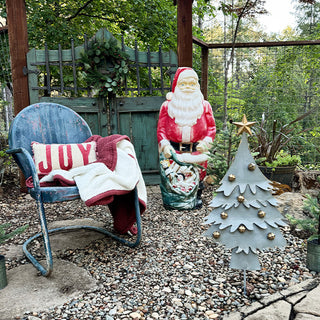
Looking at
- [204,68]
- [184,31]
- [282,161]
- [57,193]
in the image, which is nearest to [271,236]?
[57,193]

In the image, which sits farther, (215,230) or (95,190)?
(95,190)

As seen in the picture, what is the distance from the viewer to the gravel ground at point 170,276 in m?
1.33

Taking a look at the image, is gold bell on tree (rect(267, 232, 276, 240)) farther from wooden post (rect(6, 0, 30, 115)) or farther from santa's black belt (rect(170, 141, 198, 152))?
wooden post (rect(6, 0, 30, 115))

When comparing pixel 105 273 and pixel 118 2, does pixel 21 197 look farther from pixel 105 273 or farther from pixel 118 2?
pixel 118 2

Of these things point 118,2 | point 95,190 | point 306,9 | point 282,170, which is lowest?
point 282,170

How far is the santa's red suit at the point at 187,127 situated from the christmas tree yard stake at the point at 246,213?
1.23m

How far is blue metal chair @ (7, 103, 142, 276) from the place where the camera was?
65.1 inches

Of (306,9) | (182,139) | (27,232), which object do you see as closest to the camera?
(27,232)

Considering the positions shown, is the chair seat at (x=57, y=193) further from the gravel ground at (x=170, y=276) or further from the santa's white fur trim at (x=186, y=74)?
the santa's white fur trim at (x=186, y=74)

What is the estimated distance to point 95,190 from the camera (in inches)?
66.3

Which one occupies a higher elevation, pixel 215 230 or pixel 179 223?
pixel 215 230

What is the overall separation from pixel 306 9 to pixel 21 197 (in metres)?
9.74

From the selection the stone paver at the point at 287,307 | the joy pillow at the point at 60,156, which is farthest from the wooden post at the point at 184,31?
the stone paver at the point at 287,307

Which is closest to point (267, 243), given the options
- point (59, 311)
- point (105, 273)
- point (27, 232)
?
point (105, 273)
